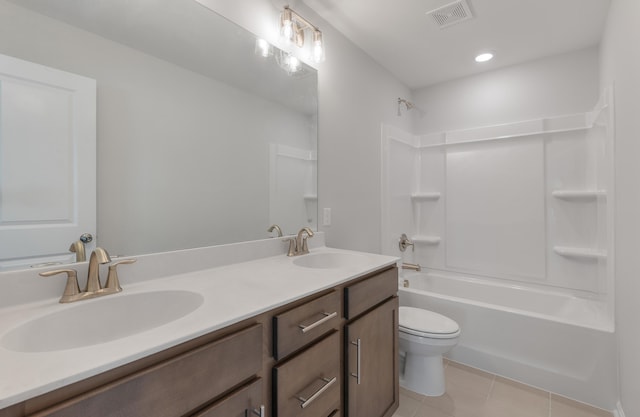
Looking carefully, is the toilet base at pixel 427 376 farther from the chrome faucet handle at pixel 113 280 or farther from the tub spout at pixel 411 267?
the chrome faucet handle at pixel 113 280

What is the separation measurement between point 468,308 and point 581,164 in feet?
4.99

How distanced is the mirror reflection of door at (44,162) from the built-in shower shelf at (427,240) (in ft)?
8.98

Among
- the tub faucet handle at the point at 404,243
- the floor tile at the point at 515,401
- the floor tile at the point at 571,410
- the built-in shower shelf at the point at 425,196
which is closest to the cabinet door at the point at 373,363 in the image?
the floor tile at the point at 515,401

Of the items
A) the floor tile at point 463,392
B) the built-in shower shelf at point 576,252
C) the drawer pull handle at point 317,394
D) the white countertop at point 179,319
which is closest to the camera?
the white countertop at point 179,319

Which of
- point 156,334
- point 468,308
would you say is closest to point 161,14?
point 156,334

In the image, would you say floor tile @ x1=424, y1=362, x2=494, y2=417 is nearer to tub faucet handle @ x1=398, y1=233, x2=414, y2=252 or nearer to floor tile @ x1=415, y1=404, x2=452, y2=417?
floor tile @ x1=415, y1=404, x2=452, y2=417

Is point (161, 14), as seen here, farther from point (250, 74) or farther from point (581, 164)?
point (581, 164)

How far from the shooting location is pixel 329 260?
5.57ft

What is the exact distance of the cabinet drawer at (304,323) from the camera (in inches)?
34.2

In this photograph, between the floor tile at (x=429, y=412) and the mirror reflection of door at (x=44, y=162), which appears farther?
the floor tile at (x=429, y=412)

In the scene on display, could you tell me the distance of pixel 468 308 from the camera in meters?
2.10

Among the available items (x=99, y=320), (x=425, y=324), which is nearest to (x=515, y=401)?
(x=425, y=324)

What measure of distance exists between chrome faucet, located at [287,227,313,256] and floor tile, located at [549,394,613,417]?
5.52 ft

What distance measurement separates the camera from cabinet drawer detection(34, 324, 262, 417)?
52 cm
